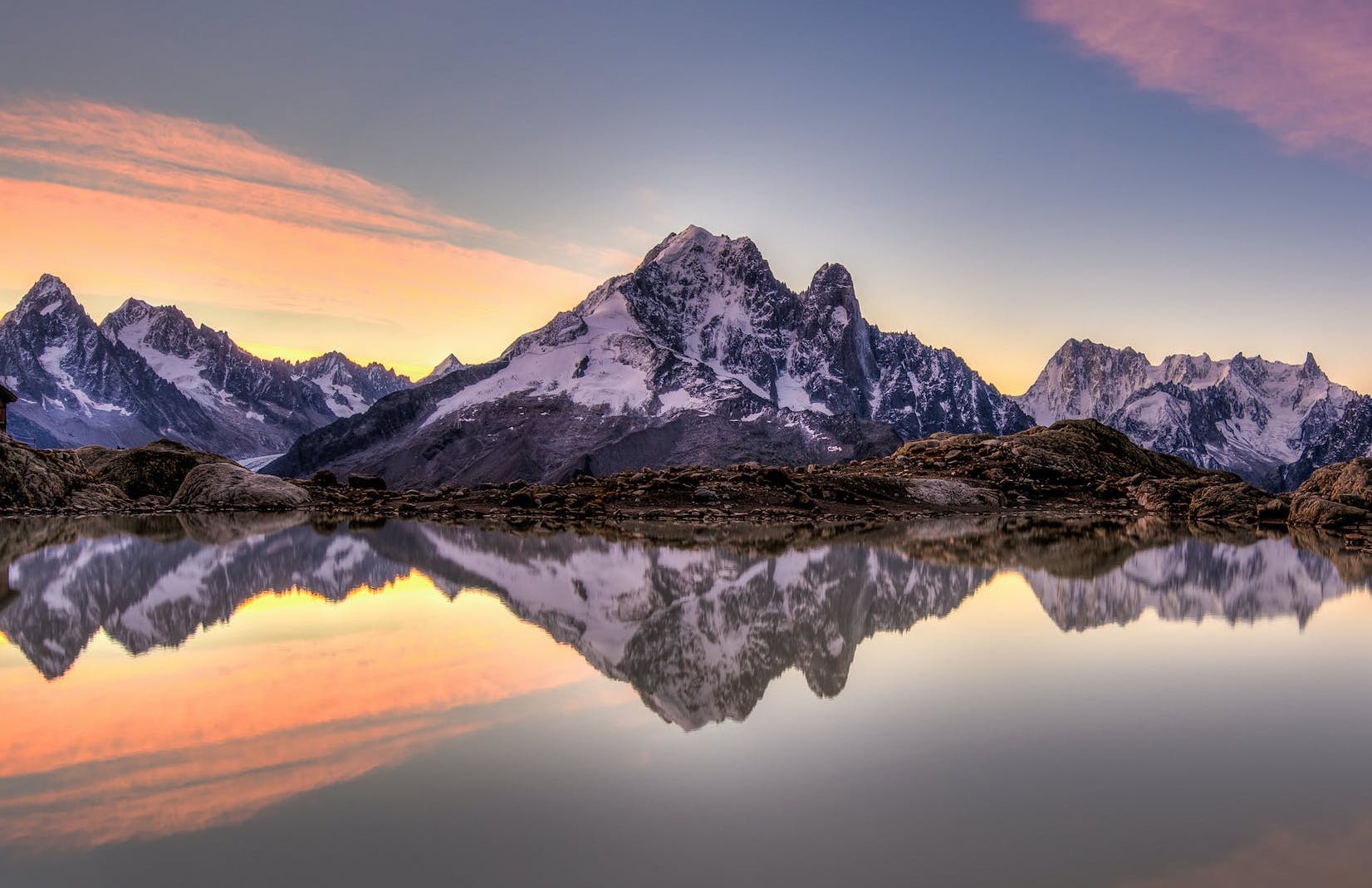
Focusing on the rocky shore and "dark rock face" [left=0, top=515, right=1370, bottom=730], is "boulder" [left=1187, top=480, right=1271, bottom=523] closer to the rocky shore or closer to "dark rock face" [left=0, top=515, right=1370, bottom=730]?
the rocky shore

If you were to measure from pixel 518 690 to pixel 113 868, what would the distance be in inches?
308

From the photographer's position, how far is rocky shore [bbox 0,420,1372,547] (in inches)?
2488

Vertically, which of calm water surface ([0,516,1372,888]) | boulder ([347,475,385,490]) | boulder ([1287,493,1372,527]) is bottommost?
calm water surface ([0,516,1372,888])

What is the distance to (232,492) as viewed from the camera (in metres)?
68.6

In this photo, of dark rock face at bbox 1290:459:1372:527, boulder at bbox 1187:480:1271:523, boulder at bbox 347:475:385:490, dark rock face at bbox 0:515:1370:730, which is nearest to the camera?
dark rock face at bbox 0:515:1370:730

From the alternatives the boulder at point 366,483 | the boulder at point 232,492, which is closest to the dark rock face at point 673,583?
the boulder at point 232,492

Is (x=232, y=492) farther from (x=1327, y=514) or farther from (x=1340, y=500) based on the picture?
(x=1340, y=500)

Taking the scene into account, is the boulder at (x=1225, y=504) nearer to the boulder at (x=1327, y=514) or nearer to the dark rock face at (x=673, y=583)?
the boulder at (x=1327, y=514)

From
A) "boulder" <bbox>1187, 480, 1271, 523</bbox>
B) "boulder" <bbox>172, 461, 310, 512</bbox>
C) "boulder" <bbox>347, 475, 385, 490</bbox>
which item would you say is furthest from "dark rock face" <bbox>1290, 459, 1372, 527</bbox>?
"boulder" <bbox>347, 475, 385, 490</bbox>

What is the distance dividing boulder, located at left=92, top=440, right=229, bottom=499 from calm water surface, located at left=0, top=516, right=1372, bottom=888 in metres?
49.9

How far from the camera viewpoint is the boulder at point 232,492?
67625 millimetres

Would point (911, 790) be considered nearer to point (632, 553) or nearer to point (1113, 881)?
point (1113, 881)

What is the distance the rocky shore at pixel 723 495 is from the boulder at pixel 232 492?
0.13 m

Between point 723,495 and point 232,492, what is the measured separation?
33.2 m
